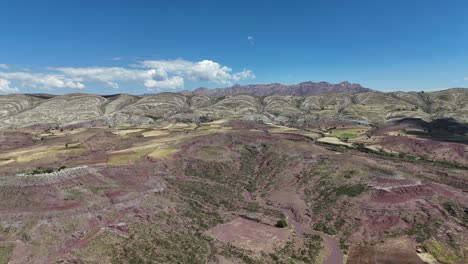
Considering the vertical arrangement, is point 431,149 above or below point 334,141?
below

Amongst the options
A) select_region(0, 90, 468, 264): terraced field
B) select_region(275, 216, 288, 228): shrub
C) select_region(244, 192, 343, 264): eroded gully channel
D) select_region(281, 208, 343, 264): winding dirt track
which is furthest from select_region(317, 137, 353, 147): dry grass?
select_region(275, 216, 288, 228): shrub

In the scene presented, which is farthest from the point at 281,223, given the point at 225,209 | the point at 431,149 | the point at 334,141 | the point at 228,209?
the point at 431,149

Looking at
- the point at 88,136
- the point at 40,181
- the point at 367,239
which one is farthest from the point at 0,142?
the point at 367,239

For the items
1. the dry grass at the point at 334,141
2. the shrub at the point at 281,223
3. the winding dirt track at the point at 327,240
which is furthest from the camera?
the dry grass at the point at 334,141

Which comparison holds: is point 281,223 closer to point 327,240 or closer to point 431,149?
point 327,240

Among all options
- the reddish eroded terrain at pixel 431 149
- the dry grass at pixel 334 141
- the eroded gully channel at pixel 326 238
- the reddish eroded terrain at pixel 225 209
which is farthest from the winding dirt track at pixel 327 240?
the reddish eroded terrain at pixel 431 149

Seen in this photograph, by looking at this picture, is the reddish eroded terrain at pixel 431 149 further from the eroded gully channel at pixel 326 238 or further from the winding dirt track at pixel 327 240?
the winding dirt track at pixel 327 240

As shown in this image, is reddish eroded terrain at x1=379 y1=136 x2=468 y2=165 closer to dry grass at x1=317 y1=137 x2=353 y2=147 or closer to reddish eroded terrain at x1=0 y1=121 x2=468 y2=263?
dry grass at x1=317 y1=137 x2=353 y2=147

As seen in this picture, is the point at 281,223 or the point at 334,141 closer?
the point at 281,223

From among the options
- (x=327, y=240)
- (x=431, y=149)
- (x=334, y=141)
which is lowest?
(x=327, y=240)
